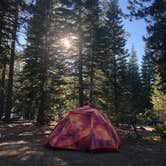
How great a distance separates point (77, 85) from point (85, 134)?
17.3 meters

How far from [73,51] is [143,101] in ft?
97.4

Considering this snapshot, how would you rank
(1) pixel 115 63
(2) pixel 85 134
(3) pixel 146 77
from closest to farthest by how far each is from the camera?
(2) pixel 85 134
(1) pixel 115 63
(3) pixel 146 77

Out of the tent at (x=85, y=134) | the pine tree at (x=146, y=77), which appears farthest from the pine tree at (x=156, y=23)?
the pine tree at (x=146, y=77)

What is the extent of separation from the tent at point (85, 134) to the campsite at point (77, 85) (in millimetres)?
38

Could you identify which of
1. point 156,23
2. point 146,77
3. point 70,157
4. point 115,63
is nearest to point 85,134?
point 70,157

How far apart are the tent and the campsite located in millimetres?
38

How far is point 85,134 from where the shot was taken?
40.5 feet

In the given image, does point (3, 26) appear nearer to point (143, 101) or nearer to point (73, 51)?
point (73, 51)

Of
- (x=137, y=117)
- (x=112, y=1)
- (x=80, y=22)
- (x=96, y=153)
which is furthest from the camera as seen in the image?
(x=112, y=1)

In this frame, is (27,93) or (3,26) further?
(27,93)

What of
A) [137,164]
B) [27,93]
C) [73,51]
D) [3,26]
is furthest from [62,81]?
[137,164]

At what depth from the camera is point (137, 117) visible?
17719mm

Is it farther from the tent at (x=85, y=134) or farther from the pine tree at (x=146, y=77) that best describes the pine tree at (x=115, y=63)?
the tent at (x=85, y=134)

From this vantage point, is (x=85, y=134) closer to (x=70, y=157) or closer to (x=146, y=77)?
(x=70, y=157)
